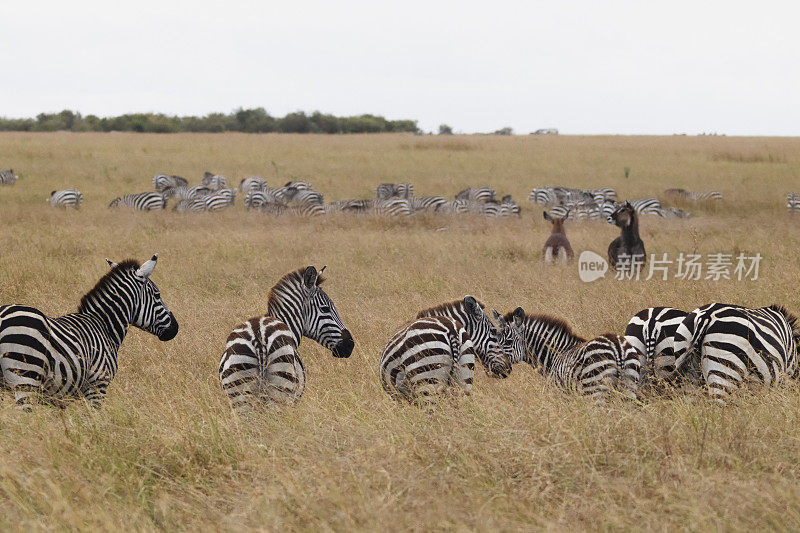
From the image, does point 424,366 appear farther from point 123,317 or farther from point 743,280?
point 743,280

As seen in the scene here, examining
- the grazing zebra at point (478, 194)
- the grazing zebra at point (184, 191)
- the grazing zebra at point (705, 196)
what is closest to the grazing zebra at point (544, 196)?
the grazing zebra at point (478, 194)

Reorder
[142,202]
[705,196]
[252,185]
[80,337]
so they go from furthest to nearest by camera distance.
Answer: [252,185], [705,196], [142,202], [80,337]

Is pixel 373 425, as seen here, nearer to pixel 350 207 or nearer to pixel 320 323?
pixel 320 323

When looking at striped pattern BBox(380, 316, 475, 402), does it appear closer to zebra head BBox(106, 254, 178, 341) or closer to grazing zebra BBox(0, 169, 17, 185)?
zebra head BBox(106, 254, 178, 341)

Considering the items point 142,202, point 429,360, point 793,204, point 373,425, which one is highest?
point 793,204

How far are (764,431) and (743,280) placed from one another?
6.86 m

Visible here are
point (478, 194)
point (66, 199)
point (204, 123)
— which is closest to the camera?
point (66, 199)

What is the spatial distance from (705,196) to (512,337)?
60.1ft

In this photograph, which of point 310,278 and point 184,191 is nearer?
point 310,278

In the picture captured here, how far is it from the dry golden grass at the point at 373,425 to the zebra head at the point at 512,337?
0.74ft

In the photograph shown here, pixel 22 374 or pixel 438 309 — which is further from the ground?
pixel 438 309

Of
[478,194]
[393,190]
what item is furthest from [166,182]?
[478,194]

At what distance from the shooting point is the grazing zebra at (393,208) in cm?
1852

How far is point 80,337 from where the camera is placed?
5.19 m
